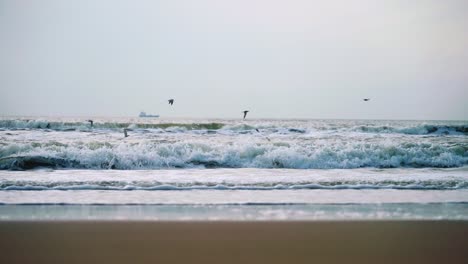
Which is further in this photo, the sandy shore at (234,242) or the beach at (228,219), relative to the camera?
the beach at (228,219)

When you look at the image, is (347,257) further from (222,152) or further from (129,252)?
(222,152)

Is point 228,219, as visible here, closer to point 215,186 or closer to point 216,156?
point 215,186

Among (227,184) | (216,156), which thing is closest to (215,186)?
(227,184)

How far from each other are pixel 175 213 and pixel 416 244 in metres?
2.99

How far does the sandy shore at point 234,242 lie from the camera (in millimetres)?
3879

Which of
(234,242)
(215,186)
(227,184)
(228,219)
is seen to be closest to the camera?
(234,242)

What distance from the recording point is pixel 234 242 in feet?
14.4

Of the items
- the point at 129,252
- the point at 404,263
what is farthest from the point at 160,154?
the point at 404,263

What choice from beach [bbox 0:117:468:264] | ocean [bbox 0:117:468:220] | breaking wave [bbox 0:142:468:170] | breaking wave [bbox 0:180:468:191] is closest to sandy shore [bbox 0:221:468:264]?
beach [bbox 0:117:468:264]

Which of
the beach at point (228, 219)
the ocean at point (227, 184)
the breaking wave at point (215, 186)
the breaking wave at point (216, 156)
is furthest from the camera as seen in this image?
the breaking wave at point (216, 156)

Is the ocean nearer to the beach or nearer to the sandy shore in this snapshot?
the beach

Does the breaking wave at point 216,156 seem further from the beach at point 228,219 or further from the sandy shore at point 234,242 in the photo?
the sandy shore at point 234,242

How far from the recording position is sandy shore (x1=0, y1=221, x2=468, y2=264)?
388 centimetres

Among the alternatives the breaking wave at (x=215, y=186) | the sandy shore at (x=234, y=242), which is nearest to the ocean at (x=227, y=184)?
the breaking wave at (x=215, y=186)
